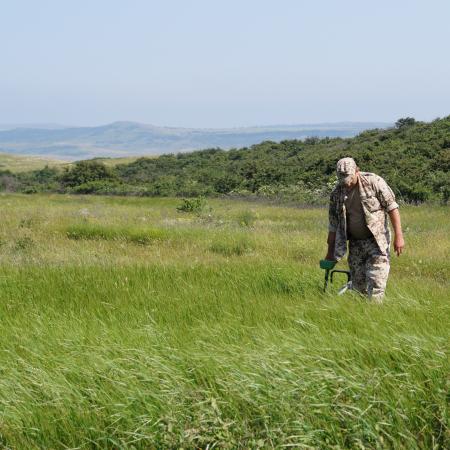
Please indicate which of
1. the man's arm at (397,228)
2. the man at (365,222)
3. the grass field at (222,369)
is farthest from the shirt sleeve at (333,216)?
the grass field at (222,369)

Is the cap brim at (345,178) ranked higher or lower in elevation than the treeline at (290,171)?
higher

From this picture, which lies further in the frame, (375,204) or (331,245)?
(331,245)

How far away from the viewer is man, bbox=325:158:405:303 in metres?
5.98

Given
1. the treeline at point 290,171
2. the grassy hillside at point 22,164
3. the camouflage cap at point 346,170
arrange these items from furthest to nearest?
the grassy hillside at point 22,164
the treeline at point 290,171
the camouflage cap at point 346,170

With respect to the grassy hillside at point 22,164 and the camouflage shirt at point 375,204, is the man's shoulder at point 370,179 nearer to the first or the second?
the camouflage shirt at point 375,204

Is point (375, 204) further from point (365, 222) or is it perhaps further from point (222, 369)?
point (222, 369)

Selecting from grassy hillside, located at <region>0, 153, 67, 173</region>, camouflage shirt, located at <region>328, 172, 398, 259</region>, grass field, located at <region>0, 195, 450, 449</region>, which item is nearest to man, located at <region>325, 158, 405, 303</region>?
camouflage shirt, located at <region>328, 172, 398, 259</region>

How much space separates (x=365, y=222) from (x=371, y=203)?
7.3 inches

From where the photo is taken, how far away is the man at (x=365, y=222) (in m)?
5.98

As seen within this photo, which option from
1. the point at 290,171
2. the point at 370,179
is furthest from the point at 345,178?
the point at 290,171

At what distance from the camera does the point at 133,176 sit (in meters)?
59.0

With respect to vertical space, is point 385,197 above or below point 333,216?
above

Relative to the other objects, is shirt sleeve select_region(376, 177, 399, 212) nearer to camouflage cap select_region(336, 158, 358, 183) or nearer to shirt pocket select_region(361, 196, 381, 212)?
shirt pocket select_region(361, 196, 381, 212)

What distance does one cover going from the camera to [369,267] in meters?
6.10
